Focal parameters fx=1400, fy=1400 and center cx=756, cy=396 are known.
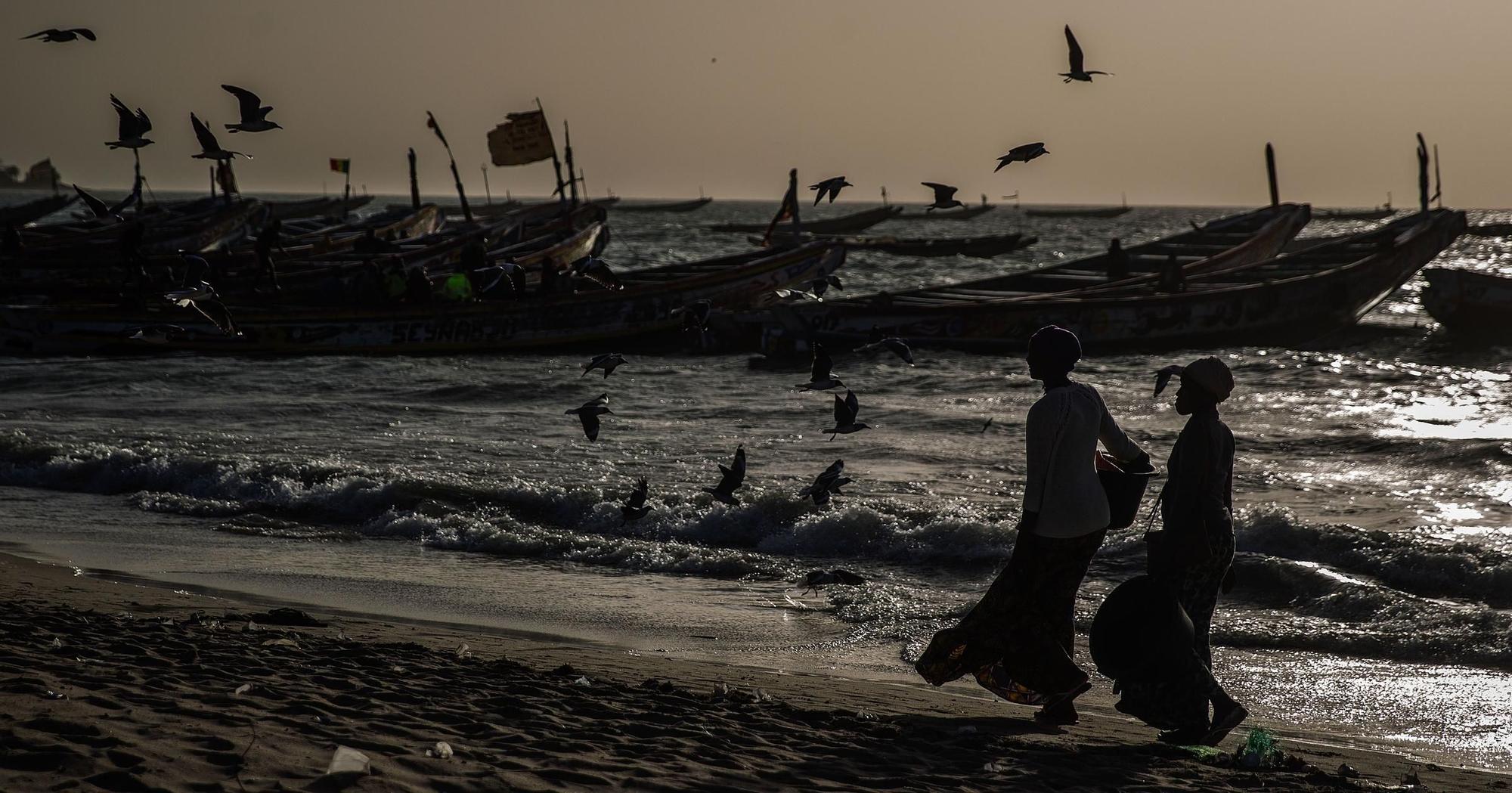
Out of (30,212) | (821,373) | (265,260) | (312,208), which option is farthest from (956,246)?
(312,208)

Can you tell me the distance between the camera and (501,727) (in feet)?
15.8

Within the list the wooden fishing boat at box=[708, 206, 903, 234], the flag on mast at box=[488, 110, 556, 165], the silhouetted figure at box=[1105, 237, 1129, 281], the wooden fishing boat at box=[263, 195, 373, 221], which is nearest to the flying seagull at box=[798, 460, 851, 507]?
the silhouetted figure at box=[1105, 237, 1129, 281]

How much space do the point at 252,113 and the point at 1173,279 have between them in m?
18.2

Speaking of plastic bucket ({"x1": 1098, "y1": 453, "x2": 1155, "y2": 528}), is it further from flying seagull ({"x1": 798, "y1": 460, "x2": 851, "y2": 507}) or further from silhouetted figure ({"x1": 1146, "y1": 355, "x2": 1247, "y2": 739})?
flying seagull ({"x1": 798, "y1": 460, "x2": 851, "y2": 507})

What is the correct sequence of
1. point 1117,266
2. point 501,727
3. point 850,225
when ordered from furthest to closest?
point 850,225 → point 1117,266 → point 501,727

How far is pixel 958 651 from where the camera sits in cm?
562

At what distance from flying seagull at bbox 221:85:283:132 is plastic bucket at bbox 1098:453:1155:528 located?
22.3 feet

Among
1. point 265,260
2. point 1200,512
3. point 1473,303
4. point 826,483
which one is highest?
point 265,260

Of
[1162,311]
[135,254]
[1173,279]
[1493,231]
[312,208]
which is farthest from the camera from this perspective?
[312,208]

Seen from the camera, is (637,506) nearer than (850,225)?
Yes

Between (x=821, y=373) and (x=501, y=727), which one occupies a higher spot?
(x=821, y=373)

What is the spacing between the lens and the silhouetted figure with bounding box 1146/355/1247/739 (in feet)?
17.6

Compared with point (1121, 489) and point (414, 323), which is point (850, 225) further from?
point (1121, 489)

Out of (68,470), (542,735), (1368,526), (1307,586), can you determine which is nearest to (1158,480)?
(1368,526)
